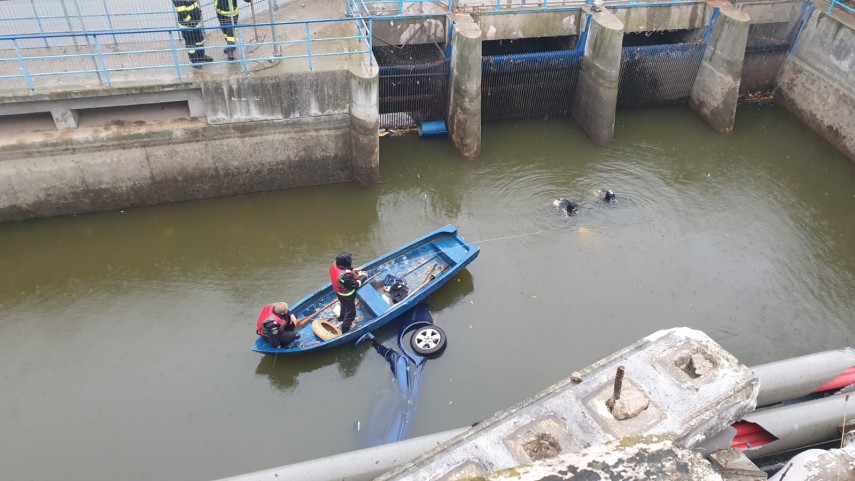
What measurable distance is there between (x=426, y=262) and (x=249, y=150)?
4.62 m

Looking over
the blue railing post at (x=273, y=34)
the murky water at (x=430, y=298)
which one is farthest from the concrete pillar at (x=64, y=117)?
the blue railing post at (x=273, y=34)

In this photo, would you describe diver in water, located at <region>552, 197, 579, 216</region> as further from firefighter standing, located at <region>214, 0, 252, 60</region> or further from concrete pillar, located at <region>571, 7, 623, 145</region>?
firefighter standing, located at <region>214, 0, 252, 60</region>

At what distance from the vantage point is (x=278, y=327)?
939 centimetres

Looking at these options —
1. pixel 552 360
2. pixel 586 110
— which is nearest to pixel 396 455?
pixel 552 360

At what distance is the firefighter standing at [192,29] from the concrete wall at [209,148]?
31.9 inches

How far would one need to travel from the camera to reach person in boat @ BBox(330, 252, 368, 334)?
31.2 ft

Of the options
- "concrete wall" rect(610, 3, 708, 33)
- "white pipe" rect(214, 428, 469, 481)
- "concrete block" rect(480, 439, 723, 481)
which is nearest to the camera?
"concrete block" rect(480, 439, 723, 481)

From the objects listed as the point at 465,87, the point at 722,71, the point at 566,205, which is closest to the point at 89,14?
the point at 465,87

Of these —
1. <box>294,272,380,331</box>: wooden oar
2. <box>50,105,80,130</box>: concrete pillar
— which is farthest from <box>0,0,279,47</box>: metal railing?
<box>294,272,380,331</box>: wooden oar

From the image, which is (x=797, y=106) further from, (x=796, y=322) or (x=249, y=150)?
(x=249, y=150)

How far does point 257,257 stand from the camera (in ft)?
39.3

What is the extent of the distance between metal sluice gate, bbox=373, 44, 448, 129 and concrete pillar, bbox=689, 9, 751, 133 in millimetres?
7026

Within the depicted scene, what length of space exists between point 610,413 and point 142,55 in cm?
1137

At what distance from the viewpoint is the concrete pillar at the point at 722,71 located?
49.7ft
